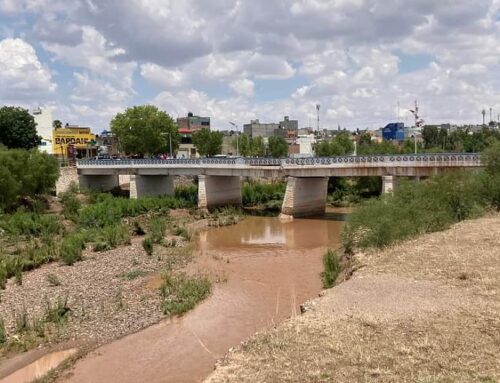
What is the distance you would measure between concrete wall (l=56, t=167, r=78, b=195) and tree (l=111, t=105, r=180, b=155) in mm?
25230

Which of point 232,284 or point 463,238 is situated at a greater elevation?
point 463,238

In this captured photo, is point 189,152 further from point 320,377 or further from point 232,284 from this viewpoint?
point 320,377

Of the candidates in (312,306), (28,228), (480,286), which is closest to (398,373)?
(312,306)

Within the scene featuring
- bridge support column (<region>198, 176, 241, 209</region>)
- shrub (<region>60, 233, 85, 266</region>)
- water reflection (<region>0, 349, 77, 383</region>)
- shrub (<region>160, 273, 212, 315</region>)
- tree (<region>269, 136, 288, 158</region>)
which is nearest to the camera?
water reflection (<region>0, 349, 77, 383</region>)

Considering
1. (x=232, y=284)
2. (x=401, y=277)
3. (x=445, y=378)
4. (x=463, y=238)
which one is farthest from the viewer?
(x=232, y=284)

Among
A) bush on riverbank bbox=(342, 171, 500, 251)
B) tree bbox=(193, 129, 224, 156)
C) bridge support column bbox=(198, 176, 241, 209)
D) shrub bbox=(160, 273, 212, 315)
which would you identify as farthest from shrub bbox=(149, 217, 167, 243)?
tree bbox=(193, 129, 224, 156)

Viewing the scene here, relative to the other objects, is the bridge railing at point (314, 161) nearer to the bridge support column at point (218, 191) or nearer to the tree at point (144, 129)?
the bridge support column at point (218, 191)

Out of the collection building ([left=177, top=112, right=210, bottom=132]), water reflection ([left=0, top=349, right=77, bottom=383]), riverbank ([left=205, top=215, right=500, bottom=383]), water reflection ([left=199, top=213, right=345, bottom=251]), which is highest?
building ([left=177, top=112, right=210, bottom=132])

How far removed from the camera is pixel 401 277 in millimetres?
18812

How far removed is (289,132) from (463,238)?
568 feet

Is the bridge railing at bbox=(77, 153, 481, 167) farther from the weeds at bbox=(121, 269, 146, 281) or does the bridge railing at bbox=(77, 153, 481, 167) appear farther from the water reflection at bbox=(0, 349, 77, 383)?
the water reflection at bbox=(0, 349, 77, 383)

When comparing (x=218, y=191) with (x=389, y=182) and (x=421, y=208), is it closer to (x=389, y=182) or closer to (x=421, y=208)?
(x=389, y=182)

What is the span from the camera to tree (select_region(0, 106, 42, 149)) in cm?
8488

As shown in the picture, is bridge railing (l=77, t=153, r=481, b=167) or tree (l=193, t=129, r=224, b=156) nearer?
bridge railing (l=77, t=153, r=481, b=167)
